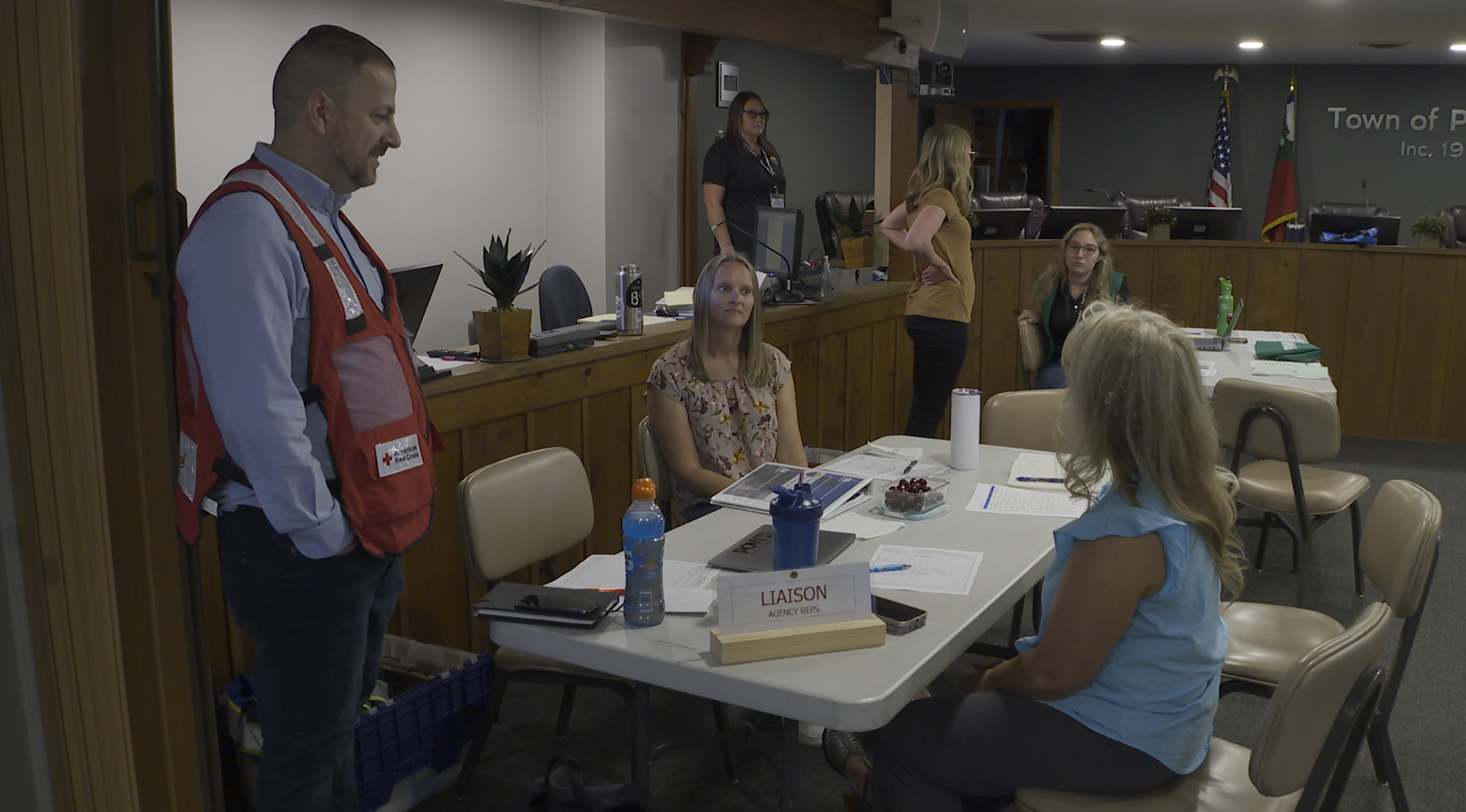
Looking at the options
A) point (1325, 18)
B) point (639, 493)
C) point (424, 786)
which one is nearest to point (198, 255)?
point (639, 493)

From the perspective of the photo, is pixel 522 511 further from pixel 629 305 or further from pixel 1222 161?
pixel 1222 161

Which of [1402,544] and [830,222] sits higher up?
[830,222]

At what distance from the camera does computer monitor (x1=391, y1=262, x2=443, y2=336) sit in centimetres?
275

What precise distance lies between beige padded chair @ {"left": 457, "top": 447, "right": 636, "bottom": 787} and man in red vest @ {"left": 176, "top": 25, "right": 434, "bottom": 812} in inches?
18.2

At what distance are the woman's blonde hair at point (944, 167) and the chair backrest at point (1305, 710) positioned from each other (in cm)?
322

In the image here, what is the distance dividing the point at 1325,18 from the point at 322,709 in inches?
292

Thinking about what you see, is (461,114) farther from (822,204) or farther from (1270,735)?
(1270,735)

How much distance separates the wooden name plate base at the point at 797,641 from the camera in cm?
167

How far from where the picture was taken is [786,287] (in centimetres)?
471

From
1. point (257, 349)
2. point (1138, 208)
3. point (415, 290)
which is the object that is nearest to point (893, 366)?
point (415, 290)

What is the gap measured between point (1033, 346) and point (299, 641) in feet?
12.7

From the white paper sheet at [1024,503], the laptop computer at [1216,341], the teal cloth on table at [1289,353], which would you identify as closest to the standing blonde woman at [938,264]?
the laptop computer at [1216,341]

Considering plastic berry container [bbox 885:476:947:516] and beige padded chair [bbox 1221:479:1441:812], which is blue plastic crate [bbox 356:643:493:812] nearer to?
plastic berry container [bbox 885:476:947:516]

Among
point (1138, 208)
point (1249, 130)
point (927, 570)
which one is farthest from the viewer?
point (1249, 130)
